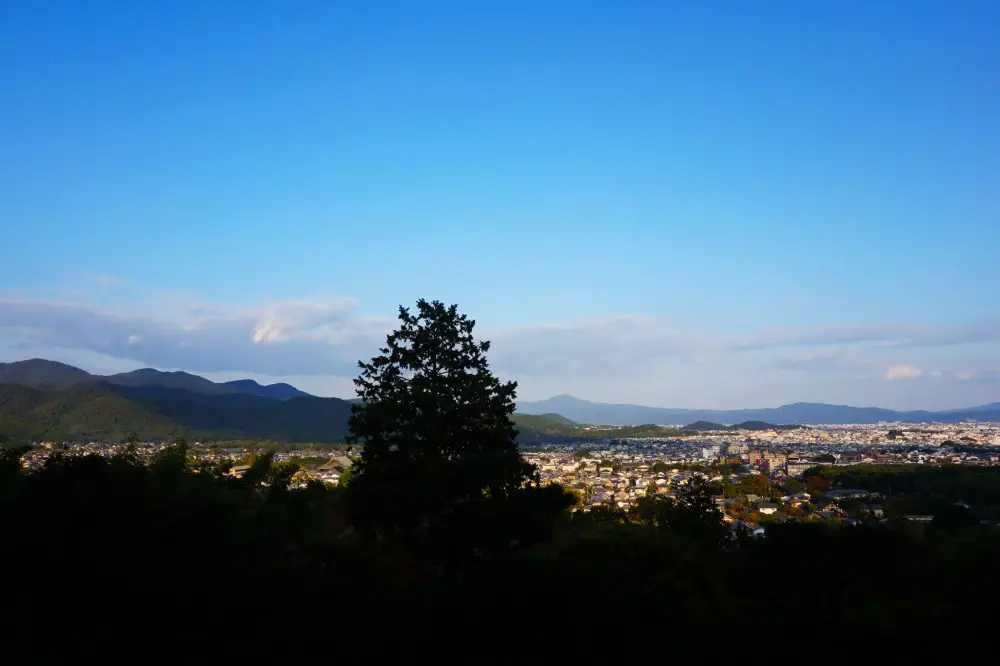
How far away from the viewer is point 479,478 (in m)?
12.8

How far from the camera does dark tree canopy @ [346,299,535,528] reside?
12648mm

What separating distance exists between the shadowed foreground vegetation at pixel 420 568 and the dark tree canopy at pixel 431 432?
0.16 ft

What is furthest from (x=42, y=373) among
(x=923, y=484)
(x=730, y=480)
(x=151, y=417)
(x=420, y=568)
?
(x=420, y=568)

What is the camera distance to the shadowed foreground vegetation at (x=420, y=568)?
6688mm

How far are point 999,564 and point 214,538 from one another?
9.66 m

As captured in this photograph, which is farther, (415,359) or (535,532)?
(415,359)

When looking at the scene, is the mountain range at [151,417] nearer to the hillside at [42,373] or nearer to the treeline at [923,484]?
the hillside at [42,373]

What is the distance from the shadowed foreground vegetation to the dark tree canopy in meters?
0.05

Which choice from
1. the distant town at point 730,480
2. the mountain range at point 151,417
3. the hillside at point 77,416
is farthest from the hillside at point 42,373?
the distant town at point 730,480


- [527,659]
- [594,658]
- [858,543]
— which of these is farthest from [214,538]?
[858,543]

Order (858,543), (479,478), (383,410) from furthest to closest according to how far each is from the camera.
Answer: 1. (383,410)
2. (479,478)
3. (858,543)

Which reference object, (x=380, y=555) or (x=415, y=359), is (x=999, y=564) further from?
(x=415, y=359)

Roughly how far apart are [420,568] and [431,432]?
2482 mm

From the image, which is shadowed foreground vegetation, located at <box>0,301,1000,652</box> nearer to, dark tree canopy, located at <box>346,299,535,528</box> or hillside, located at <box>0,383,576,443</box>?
dark tree canopy, located at <box>346,299,535,528</box>
